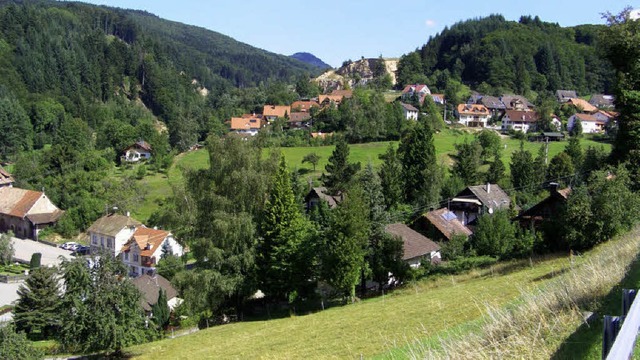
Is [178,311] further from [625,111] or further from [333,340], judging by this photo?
[625,111]

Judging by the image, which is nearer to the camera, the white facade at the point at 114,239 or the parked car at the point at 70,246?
the white facade at the point at 114,239

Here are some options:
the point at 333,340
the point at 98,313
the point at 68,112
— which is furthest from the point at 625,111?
the point at 68,112

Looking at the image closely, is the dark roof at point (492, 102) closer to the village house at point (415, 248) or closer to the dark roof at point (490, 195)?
the dark roof at point (490, 195)

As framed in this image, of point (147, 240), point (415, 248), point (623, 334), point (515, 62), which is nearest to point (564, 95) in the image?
point (515, 62)

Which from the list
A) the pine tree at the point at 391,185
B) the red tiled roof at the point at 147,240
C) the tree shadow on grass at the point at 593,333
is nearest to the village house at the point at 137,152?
the red tiled roof at the point at 147,240

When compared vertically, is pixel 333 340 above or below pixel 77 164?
below

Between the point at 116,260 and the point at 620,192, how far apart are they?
63.1ft

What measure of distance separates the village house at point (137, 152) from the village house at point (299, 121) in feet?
79.9

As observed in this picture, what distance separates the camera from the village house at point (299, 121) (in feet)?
300

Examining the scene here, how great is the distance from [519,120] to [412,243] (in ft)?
218

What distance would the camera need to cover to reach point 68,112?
383 feet

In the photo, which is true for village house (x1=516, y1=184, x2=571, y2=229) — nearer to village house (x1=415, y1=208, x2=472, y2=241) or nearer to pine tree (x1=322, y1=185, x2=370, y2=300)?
village house (x1=415, y1=208, x2=472, y2=241)

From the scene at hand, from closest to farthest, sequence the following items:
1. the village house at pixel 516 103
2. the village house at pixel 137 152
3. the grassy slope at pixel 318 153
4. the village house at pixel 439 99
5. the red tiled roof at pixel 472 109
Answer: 1. the grassy slope at pixel 318 153
2. the village house at pixel 137 152
3. the red tiled roof at pixel 472 109
4. the village house at pixel 439 99
5. the village house at pixel 516 103

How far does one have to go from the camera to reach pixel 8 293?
35500 millimetres
